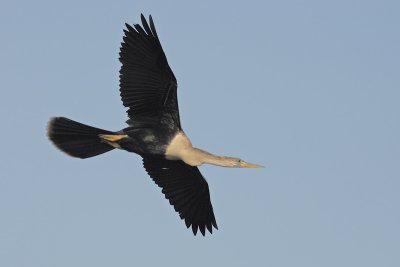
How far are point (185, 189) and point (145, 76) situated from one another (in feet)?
9.84

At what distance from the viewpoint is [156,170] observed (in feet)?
68.9

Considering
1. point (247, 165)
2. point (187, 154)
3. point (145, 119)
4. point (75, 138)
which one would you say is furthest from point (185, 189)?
point (75, 138)

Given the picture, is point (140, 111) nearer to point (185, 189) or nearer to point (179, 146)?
point (179, 146)

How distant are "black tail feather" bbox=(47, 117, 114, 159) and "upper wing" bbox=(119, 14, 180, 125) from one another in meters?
0.94

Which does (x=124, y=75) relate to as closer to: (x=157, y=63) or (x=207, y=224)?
(x=157, y=63)

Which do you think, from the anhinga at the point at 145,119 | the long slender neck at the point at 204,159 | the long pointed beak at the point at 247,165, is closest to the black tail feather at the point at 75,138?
the anhinga at the point at 145,119

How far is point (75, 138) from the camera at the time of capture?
2017 cm

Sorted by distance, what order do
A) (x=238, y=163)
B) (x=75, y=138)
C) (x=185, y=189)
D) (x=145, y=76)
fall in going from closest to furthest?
1. (x=145, y=76)
2. (x=238, y=163)
3. (x=75, y=138)
4. (x=185, y=189)

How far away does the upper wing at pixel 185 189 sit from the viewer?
2098 centimetres

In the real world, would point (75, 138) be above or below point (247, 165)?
above

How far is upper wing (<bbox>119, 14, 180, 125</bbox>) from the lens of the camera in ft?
63.4

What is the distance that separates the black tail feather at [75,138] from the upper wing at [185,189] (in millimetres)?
1139

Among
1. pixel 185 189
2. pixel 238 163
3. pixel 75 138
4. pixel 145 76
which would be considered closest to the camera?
pixel 145 76

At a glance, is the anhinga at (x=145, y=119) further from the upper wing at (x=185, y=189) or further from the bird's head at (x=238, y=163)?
the upper wing at (x=185, y=189)
